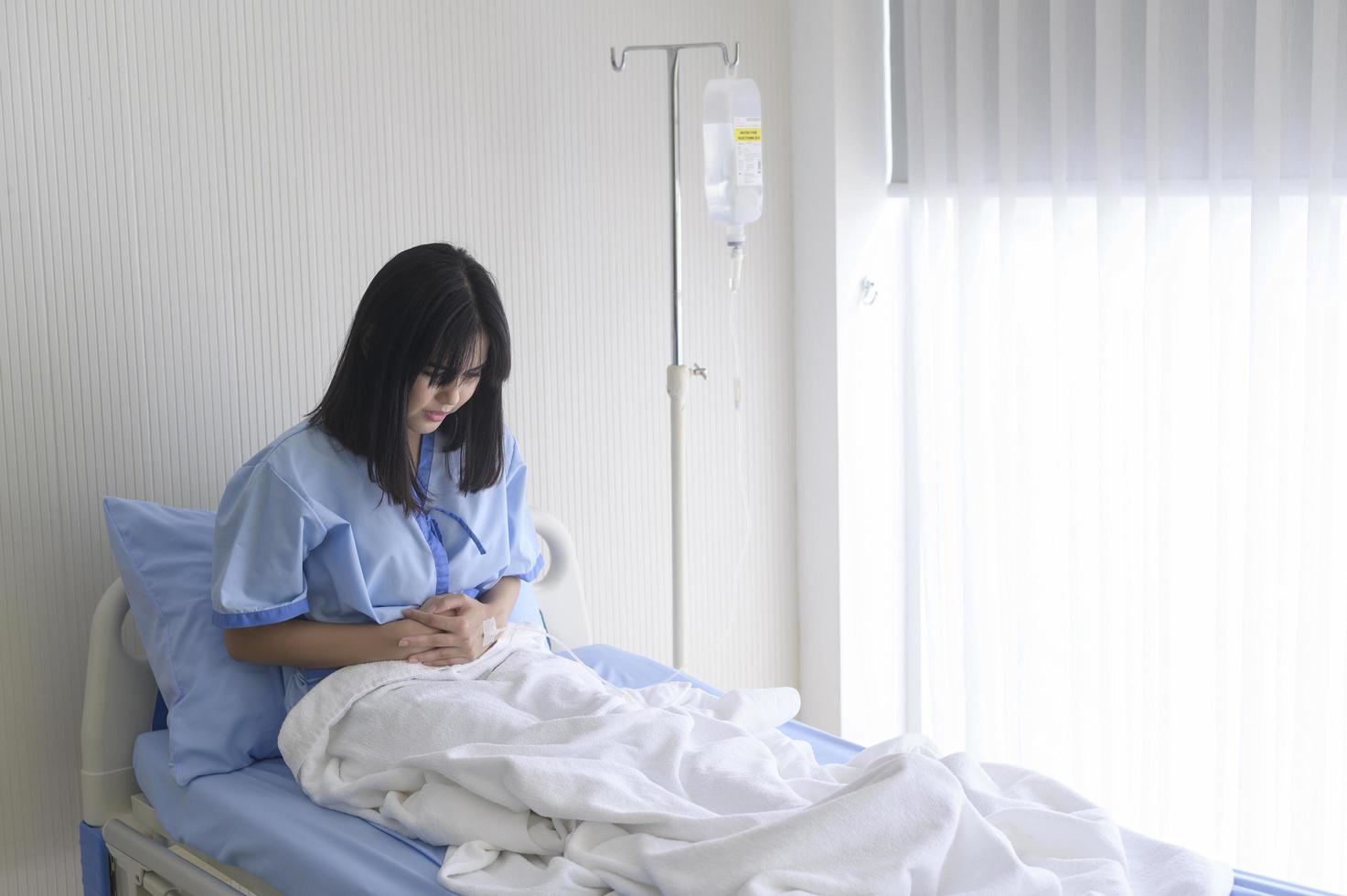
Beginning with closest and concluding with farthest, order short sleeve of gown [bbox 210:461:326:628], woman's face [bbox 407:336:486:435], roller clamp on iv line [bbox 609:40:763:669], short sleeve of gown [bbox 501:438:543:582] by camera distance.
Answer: short sleeve of gown [bbox 210:461:326:628], woman's face [bbox 407:336:486:435], short sleeve of gown [bbox 501:438:543:582], roller clamp on iv line [bbox 609:40:763:669]

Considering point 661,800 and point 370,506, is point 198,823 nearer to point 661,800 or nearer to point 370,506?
point 370,506

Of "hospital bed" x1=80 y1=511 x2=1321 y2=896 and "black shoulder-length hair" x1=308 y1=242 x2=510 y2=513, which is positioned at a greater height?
"black shoulder-length hair" x1=308 y1=242 x2=510 y2=513

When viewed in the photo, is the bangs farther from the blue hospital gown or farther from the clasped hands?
the clasped hands

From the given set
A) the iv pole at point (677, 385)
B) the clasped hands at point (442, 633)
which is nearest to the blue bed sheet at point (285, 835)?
the clasped hands at point (442, 633)

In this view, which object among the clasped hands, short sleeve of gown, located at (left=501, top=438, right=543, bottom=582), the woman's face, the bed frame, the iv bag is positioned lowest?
the bed frame

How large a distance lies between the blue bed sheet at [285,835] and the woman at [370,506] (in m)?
0.18

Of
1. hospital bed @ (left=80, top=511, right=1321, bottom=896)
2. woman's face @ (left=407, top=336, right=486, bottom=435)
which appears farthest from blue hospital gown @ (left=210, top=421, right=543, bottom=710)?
hospital bed @ (left=80, top=511, right=1321, bottom=896)

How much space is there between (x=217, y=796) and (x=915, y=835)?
1.05 meters

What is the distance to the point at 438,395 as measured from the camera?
2004 mm

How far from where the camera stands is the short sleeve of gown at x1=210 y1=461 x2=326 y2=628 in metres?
1.89

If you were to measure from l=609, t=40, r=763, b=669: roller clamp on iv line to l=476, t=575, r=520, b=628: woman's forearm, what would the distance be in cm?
53

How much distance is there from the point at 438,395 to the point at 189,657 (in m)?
0.58

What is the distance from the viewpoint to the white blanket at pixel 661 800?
146 centimetres

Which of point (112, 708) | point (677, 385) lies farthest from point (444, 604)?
point (677, 385)
